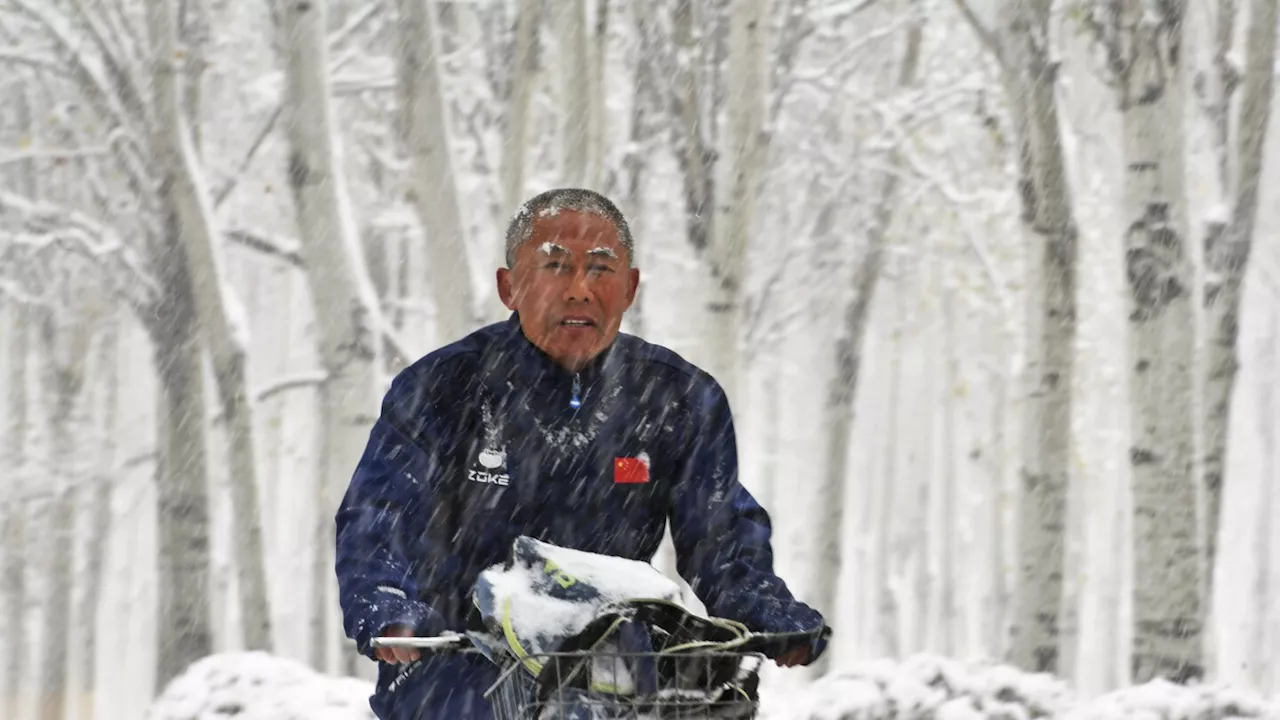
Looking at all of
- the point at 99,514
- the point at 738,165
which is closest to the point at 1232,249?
the point at 738,165

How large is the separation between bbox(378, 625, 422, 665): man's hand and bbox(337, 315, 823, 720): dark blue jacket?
0.42m

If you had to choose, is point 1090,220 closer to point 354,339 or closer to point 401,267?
point 401,267

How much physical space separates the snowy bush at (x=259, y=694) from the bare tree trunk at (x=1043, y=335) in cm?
624

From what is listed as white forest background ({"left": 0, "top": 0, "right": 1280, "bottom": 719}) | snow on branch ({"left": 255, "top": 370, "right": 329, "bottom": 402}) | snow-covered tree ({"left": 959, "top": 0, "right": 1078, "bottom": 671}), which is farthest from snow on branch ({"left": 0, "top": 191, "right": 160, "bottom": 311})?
snow-covered tree ({"left": 959, "top": 0, "right": 1078, "bottom": 671})

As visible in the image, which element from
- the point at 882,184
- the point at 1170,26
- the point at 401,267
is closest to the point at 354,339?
the point at 1170,26

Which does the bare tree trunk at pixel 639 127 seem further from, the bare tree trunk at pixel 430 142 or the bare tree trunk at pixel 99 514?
the bare tree trunk at pixel 99 514

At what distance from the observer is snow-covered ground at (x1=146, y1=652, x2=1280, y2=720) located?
32.0ft

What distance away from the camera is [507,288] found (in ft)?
12.2

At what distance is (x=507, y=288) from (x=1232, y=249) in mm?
11495

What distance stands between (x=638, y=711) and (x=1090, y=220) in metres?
21.5

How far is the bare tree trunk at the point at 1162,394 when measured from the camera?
11.4 meters

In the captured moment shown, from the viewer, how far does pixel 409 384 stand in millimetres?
3576

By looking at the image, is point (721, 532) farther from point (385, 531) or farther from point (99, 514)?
point (99, 514)

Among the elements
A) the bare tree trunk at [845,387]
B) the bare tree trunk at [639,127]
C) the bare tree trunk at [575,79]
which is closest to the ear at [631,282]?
the bare tree trunk at [575,79]
